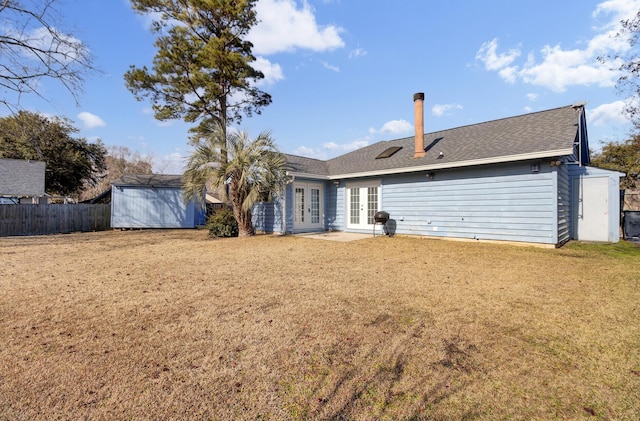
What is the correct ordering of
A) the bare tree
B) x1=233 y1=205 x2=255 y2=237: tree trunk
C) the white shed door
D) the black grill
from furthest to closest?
x1=233 y1=205 x2=255 y2=237: tree trunk, the black grill, the white shed door, the bare tree

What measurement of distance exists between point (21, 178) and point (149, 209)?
343 inches

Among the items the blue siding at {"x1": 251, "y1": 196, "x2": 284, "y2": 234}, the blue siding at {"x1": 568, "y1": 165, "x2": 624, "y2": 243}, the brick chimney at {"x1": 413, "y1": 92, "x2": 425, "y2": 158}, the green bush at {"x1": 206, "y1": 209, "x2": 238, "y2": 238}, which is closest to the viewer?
the blue siding at {"x1": 568, "y1": 165, "x2": 624, "y2": 243}

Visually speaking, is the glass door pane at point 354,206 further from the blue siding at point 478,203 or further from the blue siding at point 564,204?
the blue siding at point 564,204

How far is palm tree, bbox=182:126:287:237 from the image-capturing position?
1045cm

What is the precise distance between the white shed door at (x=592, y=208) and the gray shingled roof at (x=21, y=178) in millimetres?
26173

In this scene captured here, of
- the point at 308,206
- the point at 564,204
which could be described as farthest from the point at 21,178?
the point at 564,204

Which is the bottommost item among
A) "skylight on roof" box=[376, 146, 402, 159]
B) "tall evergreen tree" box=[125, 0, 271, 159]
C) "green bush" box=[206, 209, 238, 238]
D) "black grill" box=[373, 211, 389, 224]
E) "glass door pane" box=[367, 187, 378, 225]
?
"green bush" box=[206, 209, 238, 238]

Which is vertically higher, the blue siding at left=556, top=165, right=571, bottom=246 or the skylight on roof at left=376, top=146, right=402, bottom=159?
the skylight on roof at left=376, top=146, right=402, bottom=159

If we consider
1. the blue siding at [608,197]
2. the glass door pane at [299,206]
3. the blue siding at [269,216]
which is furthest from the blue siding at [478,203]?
the blue siding at [269,216]

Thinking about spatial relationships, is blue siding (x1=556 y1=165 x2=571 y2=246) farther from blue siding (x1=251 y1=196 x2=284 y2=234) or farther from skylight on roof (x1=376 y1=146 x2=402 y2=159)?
blue siding (x1=251 y1=196 x2=284 y2=234)

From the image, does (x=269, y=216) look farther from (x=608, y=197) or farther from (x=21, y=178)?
(x=21, y=178)

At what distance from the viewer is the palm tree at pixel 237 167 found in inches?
411

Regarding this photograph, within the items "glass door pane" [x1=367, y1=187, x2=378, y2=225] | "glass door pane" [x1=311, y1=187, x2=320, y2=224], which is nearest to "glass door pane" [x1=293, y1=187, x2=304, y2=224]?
"glass door pane" [x1=311, y1=187, x2=320, y2=224]

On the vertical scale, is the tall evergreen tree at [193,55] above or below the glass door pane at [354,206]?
above
